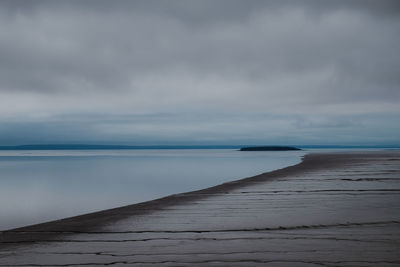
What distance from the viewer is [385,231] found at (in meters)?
4.41

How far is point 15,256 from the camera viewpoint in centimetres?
362

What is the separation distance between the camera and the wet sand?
337 cm

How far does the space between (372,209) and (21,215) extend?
8310 mm

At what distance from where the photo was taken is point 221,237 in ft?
13.9

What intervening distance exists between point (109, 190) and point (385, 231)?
12932 millimetres

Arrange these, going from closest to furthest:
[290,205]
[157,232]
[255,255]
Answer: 1. [255,255]
2. [157,232]
3. [290,205]

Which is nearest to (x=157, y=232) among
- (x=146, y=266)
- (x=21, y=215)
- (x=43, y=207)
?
(x=146, y=266)

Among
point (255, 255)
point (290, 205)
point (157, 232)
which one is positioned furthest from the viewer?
point (290, 205)

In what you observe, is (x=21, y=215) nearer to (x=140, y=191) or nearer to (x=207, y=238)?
(x=140, y=191)

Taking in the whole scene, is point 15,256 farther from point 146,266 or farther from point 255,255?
point 255,255

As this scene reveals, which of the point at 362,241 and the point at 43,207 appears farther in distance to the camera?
the point at 43,207

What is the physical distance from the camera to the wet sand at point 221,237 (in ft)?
→ 11.0

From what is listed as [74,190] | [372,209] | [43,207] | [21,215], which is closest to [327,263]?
[372,209]

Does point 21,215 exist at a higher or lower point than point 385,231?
lower
